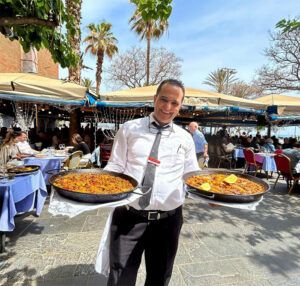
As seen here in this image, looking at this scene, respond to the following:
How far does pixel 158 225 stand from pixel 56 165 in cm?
444

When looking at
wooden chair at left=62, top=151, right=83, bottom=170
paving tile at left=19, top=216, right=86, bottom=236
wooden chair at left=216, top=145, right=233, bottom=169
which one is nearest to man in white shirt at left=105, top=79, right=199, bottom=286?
paving tile at left=19, top=216, right=86, bottom=236

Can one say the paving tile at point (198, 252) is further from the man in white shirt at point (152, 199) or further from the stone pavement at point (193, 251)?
the man in white shirt at point (152, 199)

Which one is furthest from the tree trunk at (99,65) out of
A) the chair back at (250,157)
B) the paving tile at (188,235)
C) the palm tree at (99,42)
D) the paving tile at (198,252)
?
the paving tile at (198,252)

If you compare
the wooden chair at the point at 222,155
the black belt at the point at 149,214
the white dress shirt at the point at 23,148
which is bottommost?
the wooden chair at the point at 222,155

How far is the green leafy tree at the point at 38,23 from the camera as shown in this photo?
167 cm

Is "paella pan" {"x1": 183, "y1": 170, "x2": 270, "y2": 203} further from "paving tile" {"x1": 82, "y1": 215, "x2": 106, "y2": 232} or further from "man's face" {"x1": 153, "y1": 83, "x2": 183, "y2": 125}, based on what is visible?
"paving tile" {"x1": 82, "y1": 215, "x2": 106, "y2": 232}

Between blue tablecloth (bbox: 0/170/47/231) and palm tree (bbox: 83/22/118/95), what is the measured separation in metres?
16.6

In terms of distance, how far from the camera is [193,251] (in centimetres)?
280

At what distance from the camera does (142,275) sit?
2.32m

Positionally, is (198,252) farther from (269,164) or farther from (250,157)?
(250,157)

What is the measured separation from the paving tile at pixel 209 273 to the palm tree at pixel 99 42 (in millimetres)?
18456

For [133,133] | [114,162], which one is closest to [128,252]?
[114,162]

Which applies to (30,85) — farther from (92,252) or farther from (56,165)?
(92,252)

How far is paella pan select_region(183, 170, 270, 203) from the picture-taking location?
131 centimetres
